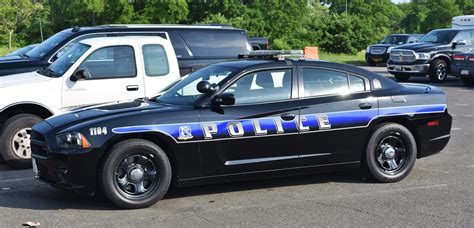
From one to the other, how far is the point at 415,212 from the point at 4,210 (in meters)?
3.92

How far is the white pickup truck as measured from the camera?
7855 mm

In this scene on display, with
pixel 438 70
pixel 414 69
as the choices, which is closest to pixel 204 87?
pixel 414 69

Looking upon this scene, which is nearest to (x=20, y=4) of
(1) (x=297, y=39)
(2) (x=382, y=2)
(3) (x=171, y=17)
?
(3) (x=171, y=17)

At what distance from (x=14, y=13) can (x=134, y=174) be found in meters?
56.7

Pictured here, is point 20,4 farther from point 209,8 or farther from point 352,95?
point 352,95

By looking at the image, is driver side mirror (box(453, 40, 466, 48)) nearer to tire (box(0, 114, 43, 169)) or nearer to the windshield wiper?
the windshield wiper

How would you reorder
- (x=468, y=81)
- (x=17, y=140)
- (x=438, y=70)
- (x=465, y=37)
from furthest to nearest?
(x=465, y=37)
(x=438, y=70)
(x=468, y=81)
(x=17, y=140)

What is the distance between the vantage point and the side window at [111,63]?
8.29 m

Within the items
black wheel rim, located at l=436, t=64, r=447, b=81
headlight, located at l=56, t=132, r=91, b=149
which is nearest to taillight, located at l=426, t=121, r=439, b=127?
headlight, located at l=56, t=132, r=91, b=149

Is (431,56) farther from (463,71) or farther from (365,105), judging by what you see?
(365,105)

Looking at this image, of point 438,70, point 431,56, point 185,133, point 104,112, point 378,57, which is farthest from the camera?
point 378,57

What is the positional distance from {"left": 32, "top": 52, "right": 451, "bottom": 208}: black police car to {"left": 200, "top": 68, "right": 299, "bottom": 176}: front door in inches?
0.4

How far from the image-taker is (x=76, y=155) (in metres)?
5.63

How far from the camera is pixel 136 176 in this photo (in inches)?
229
